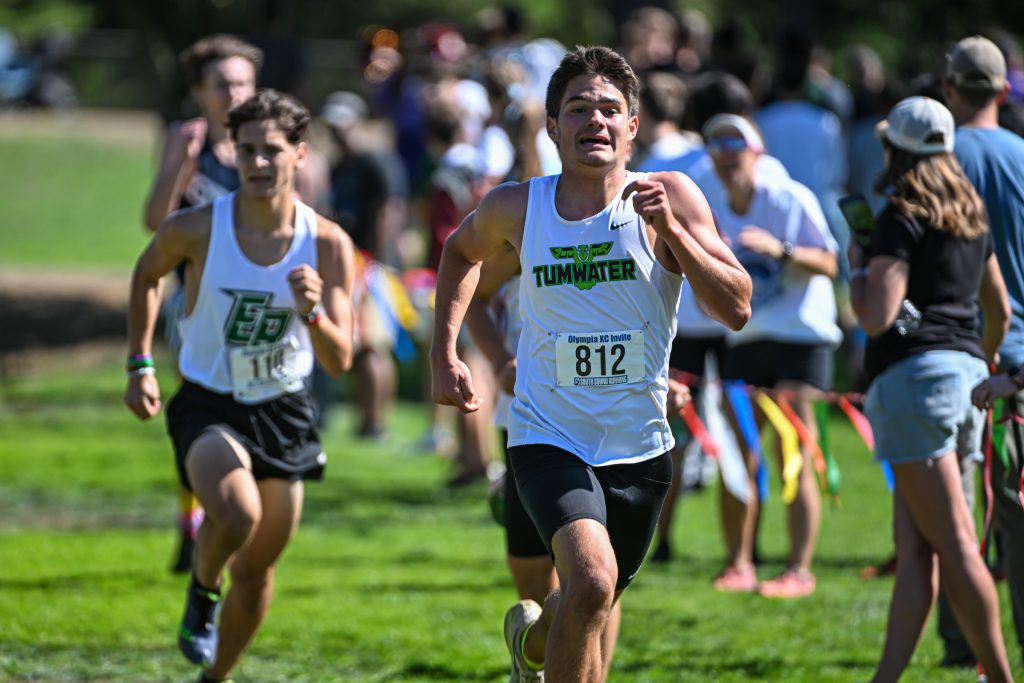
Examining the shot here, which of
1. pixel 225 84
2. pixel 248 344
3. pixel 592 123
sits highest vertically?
pixel 592 123

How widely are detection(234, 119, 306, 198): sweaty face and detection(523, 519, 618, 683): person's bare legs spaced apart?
218 cm

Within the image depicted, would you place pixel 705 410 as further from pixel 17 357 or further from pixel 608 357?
pixel 17 357

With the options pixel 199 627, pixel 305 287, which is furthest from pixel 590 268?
pixel 199 627

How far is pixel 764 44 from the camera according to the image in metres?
30.1

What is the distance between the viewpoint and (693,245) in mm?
4582

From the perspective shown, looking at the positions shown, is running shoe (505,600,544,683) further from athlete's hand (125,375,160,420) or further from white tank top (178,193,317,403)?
athlete's hand (125,375,160,420)

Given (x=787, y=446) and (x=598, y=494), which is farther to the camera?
(x=787, y=446)

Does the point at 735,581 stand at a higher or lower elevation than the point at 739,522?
lower

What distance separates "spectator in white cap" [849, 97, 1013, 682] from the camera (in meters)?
5.52

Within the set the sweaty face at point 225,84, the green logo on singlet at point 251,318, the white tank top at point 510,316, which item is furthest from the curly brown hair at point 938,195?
the sweaty face at point 225,84

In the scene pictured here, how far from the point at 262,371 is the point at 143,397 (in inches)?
18.7

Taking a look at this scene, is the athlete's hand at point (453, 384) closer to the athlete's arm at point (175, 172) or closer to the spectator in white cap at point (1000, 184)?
the spectator in white cap at point (1000, 184)

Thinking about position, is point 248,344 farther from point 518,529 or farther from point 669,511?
point 669,511

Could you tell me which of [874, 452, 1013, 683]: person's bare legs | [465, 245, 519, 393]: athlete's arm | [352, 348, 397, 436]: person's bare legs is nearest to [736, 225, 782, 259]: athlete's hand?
[465, 245, 519, 393]: athlete's arm
